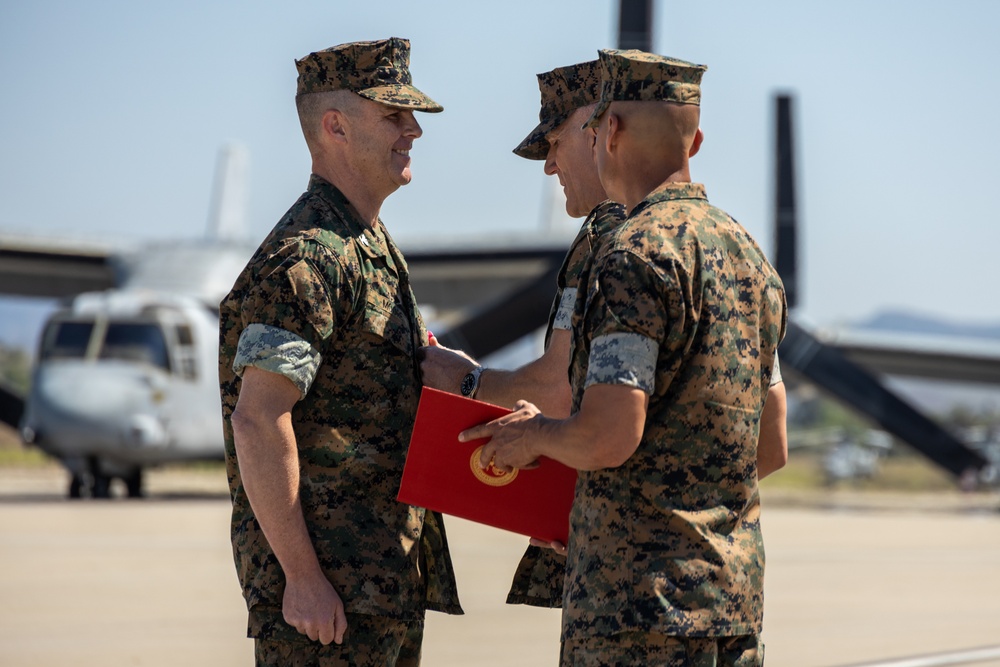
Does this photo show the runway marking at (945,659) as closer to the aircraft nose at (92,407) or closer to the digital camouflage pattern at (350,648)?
the digital camouflage pattern at (350,648)

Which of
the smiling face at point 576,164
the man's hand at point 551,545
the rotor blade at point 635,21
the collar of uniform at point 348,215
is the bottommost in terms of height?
the man's hand at point 551,545

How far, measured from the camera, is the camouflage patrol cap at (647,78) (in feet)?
7.71

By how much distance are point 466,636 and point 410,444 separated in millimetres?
3916

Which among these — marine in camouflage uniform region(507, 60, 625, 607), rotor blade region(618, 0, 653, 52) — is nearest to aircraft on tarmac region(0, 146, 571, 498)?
rotor blade region(618, 0, 653, 52)

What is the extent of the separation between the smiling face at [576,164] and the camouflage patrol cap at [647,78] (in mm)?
519

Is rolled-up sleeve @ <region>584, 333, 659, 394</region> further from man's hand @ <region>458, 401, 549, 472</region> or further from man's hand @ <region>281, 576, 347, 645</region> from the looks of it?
man's hand @ <region>281, 576, 347, 645</region>

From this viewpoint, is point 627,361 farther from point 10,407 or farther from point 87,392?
point 10,407

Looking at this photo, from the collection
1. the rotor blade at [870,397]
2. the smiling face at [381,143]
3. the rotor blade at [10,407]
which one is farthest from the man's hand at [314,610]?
the rotor blade at [870,397]

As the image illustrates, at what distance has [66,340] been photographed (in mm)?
15594

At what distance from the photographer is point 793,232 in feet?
81.8

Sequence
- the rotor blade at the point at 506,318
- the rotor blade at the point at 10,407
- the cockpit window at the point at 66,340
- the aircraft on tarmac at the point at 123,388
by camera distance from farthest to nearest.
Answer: the rotor blade at the point at 10,407
the rotor blade at the point at 506,318
the cockpit window at the point at 66,340
the aircraft on tarmac at the point at 123,388

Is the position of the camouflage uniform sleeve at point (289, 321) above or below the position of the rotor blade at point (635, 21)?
below

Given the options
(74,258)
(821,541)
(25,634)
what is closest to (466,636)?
(25,634)

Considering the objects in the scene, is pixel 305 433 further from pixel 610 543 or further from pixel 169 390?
pixel 169 390
